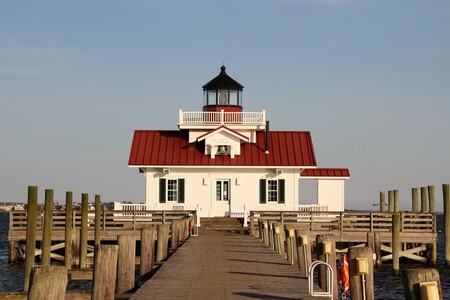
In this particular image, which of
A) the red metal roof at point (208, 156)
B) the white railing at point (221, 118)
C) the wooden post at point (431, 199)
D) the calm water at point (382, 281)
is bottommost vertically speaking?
the calm water at point (382, 281)

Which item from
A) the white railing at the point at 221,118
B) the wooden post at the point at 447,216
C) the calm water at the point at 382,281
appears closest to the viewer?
the calm water at the point at 382,281

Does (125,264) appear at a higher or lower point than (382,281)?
higher

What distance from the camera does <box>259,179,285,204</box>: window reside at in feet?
144

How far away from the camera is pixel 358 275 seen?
13.6 m

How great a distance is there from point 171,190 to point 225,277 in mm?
27633

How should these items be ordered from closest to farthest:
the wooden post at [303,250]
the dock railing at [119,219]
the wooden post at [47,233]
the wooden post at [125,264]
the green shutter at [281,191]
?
1. the wooden post at [125,264]
2. the wooden post at [303,250]
3. the wooden post at [47,233]
4. the dock railing at [119,219]
5. the green shutter at [281,191]

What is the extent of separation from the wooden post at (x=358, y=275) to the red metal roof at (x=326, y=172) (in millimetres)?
31769

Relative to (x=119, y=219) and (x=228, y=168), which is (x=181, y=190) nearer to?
(x=228, y=168)

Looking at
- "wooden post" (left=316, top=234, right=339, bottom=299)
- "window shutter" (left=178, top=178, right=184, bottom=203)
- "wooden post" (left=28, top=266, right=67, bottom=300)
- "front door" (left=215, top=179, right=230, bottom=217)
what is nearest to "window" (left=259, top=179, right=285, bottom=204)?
"front door" (left=215, top=179, right=230, bottom=217)

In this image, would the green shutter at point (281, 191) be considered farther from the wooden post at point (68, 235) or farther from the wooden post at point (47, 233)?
the wooden post at point (47, 233)

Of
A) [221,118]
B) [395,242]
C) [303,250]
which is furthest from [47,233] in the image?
[221,118]

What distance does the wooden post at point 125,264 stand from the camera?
53.3 feet

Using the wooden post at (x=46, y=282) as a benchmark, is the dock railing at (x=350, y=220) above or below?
above

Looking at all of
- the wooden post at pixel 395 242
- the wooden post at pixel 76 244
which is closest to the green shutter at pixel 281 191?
the wooden post at pixel 395 242
